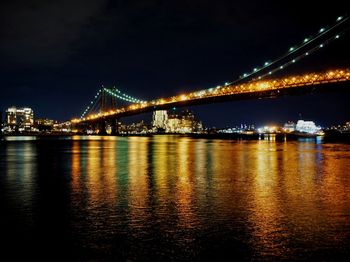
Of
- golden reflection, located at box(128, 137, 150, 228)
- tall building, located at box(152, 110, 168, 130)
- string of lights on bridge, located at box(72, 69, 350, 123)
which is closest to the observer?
golden reflection, located at box(128, 137, 150, 228)

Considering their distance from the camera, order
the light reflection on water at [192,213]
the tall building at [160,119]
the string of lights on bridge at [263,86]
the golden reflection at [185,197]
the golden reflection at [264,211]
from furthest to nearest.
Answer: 1. the tall building at [160,119]
2. the string of lights on bridge at [263,86]
3. the golden reflection at [185,197]
4. the golden reflection at [264,211]
5. the light reflection on water at [192,213]

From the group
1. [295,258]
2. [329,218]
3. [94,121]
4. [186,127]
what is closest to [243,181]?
[329,218]

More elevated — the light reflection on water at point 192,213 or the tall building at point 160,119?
the tall building at point 160,119

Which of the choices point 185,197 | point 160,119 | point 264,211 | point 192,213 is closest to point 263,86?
point 185,197

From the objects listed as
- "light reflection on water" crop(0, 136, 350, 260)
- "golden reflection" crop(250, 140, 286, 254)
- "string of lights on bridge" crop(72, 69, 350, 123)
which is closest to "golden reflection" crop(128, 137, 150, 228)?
"light reflection on water" crop(0, 136, 350, 260)

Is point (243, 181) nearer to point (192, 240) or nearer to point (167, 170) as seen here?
point (167, 170)

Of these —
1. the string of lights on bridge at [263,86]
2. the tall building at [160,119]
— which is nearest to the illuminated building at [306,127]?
the tall building at [160,119]

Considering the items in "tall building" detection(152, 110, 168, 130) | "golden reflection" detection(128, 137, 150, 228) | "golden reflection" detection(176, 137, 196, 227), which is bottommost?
"golden reflection" detection(176, 137, 196, 227)

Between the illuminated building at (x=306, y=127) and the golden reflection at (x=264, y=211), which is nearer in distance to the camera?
the golden reflection at (x=264, y=211)

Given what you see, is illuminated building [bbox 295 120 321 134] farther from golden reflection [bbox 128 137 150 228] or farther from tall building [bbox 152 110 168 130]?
golden reflection [bbox 128 137 150 228]

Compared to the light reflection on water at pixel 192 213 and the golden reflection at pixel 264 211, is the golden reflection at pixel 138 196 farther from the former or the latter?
the golden reflection at pixel 264 211

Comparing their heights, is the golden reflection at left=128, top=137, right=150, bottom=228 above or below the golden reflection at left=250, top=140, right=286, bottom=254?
above

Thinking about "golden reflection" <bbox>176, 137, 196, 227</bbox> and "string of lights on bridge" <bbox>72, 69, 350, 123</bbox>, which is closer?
"golden reflection" <bbox>176, 137, 196, 227</bbox>

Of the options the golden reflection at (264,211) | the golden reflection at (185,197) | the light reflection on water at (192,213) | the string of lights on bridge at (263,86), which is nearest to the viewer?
the light reflection on water at (192,213)
